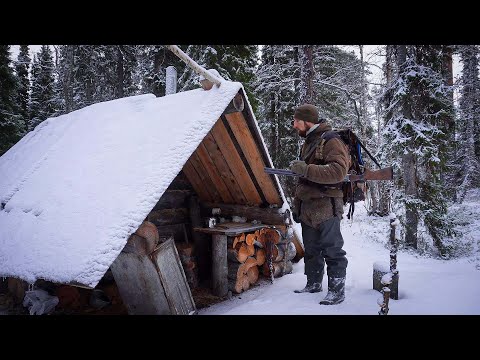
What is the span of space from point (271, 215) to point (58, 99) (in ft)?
82.9

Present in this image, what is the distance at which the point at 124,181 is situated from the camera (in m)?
3.52

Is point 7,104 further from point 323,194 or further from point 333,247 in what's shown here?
point 333,247

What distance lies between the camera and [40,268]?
3.12 metres

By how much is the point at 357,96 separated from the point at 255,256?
27.6 feet

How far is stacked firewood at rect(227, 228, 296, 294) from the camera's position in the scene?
4.85 m

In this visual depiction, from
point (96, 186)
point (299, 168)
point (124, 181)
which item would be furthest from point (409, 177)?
point (96, 186)

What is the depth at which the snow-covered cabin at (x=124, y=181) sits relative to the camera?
3.09 meters

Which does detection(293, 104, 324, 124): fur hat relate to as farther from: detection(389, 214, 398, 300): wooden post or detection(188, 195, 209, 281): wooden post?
detection(188, 195, 209, 281): wooden post

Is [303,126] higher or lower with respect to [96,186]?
higher

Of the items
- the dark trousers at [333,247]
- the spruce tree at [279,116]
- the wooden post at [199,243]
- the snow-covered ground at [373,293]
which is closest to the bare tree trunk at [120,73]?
the spruce tree at [279,116]

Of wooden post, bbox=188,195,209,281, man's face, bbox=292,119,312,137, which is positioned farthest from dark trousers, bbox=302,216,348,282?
wooden post, bbox=188,195,209,281

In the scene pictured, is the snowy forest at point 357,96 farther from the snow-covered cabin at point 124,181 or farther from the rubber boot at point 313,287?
the rubber boot at point 313,287
